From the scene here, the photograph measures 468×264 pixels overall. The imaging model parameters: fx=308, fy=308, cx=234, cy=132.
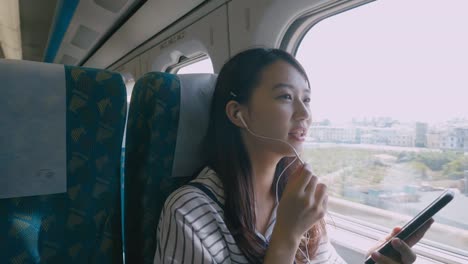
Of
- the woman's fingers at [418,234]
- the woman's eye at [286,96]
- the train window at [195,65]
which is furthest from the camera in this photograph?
the train window at [195,65]

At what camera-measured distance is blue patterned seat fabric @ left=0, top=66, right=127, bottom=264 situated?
2.99 feet

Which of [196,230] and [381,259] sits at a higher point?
[196,230]

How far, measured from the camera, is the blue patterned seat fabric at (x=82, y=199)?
912 mm

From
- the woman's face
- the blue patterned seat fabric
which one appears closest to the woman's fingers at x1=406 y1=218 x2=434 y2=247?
the woman's face

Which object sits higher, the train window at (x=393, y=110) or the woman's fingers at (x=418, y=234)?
the train window at (x=393, y=110)

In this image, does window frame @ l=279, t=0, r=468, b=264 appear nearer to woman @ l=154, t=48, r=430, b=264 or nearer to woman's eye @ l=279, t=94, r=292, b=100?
woman @ l=154, t=48, r=430, b=264

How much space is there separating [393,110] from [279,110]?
63 cm

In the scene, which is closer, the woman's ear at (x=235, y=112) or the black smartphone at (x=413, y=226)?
the black smartphone at (x=413, y=226)

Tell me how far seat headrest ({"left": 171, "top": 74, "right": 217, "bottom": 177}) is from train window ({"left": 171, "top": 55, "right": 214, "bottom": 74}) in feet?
5.22

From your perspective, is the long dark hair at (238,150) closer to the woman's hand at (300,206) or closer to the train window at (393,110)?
the woman's hand at (300,206)

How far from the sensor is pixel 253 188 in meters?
1.06

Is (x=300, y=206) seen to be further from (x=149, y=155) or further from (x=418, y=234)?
(x=149, y=155)

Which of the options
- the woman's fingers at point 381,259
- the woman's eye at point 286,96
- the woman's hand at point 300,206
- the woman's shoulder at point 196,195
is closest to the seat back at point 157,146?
the woman's shoulder at point 196,195

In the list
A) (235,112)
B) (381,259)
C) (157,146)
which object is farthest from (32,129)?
(381,259)
